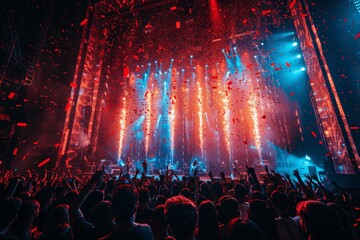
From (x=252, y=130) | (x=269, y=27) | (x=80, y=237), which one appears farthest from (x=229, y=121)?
(x=80, y=237)

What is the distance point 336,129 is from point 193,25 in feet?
47.8

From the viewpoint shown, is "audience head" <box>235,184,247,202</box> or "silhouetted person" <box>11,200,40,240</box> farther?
"audience head" <box>235,184,247,202</box>

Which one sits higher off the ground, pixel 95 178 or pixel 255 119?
pixel 255 119

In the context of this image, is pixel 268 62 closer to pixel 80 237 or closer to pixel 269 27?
pixel 269 27

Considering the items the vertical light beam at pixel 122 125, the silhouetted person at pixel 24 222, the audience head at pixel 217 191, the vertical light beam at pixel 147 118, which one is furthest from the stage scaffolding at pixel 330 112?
the vertical light beam at pixel 122 125

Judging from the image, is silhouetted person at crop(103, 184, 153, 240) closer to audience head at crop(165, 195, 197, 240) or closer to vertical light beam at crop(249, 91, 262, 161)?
audience head at crop(165, 195, 197, 240)

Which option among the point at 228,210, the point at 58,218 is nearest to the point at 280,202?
the point at 228,210

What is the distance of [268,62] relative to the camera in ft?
59.6

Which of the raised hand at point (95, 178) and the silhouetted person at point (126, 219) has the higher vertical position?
the raised hand at point (95, 178)

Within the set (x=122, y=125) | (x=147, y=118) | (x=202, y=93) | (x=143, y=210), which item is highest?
(x=202, y=93)

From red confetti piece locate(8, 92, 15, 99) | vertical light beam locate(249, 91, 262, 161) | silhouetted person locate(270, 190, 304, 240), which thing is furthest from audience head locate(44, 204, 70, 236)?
vertical light beam locate(249, 91, 262, 161)

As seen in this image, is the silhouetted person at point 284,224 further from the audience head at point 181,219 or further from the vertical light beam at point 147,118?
the vertical light beam at point 147,118

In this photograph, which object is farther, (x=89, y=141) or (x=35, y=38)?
(x=89, y=141)

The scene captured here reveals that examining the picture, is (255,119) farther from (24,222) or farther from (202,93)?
(24,222)
